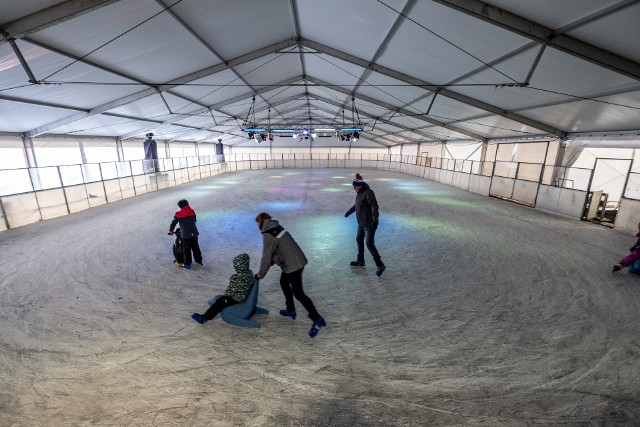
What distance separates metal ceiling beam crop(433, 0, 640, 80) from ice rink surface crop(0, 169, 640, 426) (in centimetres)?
450

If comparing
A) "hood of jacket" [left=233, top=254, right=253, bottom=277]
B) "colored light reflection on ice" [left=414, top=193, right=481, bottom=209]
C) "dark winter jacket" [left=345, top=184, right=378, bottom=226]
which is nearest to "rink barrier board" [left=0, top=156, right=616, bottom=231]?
"colored light reflection on ice" [left=414, top=193, right=481, bottom=209]

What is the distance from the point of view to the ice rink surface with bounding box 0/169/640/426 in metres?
2.71

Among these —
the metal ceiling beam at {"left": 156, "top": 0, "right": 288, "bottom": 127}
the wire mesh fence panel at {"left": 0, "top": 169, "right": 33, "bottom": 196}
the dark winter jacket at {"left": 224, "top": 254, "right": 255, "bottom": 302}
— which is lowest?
the wire mesh fence panel at {"left": 0, "top": 169, "right": 33, "bottom": 196}

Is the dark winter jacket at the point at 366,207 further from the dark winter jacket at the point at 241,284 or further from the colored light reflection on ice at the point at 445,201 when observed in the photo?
the colored light reflection on ice at the point at 445,201

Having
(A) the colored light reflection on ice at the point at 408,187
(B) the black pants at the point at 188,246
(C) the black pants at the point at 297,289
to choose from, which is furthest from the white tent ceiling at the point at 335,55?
(C) the black pants at the point at 297,289

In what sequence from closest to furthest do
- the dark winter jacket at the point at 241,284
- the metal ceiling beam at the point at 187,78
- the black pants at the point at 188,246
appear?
the dark winter jacket at the point at 241,284, the black pants at the point at 188,246, the metal ceiling beam at the point at 187,78

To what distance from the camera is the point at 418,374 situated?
3.14 metres

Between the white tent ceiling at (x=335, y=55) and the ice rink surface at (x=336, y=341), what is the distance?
484 centimetres

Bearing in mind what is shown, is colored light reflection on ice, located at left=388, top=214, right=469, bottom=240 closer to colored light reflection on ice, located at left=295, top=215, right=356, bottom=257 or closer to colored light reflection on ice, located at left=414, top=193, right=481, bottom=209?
colored light reflection on ice, located at left=295, top=215, right=356, bottom=257

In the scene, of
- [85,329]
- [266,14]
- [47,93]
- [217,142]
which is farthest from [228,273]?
[217,142]

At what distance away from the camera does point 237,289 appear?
3881mm

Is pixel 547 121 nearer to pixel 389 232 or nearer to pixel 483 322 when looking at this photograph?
pixel 389 232

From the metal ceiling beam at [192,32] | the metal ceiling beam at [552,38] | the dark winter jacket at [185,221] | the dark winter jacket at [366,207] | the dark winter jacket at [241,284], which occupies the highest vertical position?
the metal ceiling beam at [192,32]

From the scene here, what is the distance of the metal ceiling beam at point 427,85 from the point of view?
11203 millimetres
